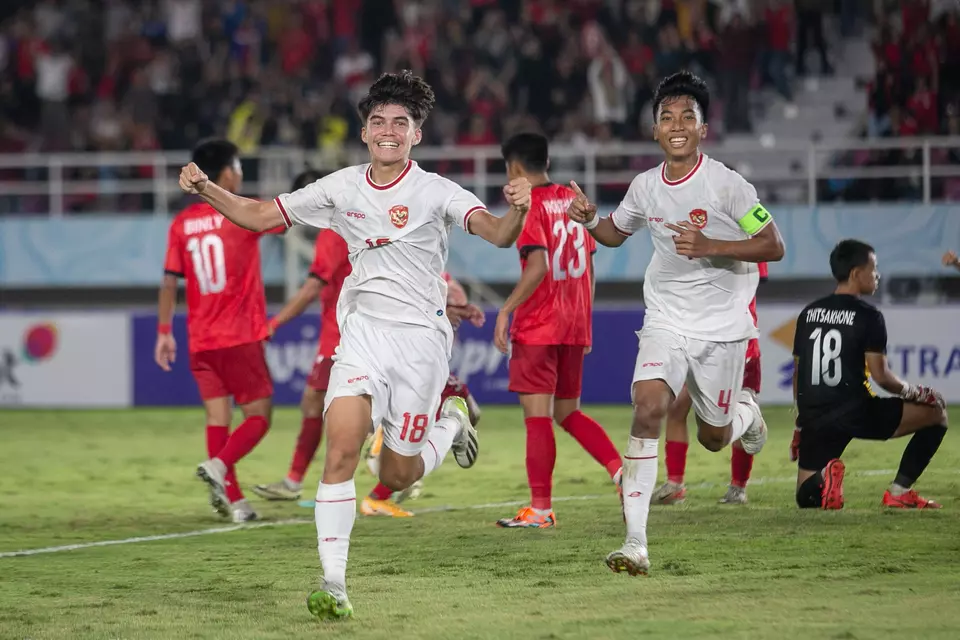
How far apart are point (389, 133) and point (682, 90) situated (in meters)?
1.56

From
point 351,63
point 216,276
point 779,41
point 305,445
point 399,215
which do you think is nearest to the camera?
point 399,215

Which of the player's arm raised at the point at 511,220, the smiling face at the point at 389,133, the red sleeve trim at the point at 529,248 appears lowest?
the red sleeve trim at the point at 529,248

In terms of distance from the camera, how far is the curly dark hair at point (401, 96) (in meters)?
6.60

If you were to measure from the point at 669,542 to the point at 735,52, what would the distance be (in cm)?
1312

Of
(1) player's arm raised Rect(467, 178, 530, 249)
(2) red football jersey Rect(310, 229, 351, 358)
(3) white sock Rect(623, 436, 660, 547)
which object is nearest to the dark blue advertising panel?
(2) red football jersey Rect(310, 229, 351, 358)

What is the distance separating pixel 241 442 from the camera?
9125mm

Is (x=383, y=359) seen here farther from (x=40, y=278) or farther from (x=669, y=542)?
(x=40, y=278)

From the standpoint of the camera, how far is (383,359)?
6375 millimetres

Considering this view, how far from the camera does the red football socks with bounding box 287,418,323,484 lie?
32.1 feet

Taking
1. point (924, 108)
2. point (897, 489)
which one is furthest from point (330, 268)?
point (924, 108)

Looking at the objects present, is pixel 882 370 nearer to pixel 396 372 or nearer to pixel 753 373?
pixel 753 373

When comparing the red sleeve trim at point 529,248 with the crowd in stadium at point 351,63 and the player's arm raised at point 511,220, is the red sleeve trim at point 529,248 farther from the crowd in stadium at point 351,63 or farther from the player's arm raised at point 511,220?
the crowd in stadium at point 351,63

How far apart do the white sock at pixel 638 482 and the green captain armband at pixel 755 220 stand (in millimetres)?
1084

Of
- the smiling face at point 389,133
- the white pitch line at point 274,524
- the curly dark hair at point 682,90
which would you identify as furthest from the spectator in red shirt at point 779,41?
the smiling face at point 389,133
